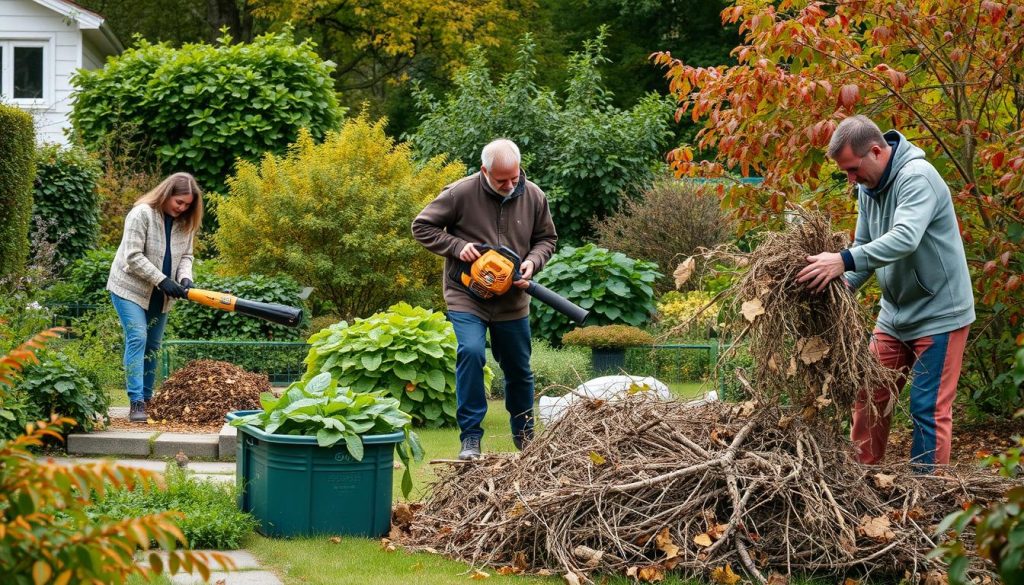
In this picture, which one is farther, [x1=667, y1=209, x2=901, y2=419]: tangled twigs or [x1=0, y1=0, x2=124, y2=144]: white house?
[x1=0, y1=0, x2=124, y2=144]: white house

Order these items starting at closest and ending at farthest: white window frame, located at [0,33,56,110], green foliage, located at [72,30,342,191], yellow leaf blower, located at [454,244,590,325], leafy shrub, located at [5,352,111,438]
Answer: yellow leaf blower, located at [454,244,590,325] → leafy shrub, located at [5,352,111,438] → green foliage, located at [72,30,342,191] → white window frame, located at [0,33,56,110]

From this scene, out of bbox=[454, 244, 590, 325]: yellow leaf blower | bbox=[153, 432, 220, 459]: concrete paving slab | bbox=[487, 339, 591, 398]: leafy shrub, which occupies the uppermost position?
bbox=[454, 244, 590, 325]: yellow leaf blower

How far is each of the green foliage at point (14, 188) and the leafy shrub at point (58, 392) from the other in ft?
13.1

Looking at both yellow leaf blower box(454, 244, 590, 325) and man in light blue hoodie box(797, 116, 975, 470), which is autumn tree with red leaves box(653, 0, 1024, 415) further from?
yellow leaf blower box(454, 244, 590, 325)

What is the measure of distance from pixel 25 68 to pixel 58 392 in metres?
19.1

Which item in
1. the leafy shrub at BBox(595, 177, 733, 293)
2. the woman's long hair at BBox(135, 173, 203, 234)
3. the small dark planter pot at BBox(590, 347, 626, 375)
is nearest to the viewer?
the woman's long hair at BBox(135, 173, 203, 234)

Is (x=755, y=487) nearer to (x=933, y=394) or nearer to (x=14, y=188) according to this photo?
(x=933, y=394)

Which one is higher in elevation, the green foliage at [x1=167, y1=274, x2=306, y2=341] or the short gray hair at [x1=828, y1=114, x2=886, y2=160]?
the short gray hair at [x1=828, y1=114, x2=886, y2=160]

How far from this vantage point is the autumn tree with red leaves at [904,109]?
6.84m

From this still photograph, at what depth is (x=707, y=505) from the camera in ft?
14.6

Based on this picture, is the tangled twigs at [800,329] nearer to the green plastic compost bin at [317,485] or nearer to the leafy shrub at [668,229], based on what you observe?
the green plastic compost bin at [317,485]

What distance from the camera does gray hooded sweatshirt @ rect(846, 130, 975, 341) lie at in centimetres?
493

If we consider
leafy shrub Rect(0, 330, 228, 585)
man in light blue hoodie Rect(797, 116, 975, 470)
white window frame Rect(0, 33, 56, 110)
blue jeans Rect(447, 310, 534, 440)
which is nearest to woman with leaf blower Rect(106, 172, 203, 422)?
blue jeans Rect(447, 310, 534, 440)

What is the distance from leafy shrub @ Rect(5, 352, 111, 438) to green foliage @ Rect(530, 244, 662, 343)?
20.7ft
